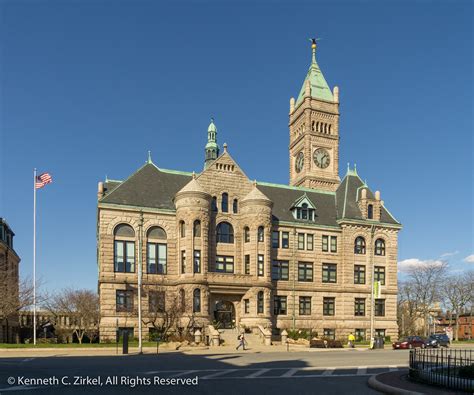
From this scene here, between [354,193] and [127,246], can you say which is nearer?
[127,246]

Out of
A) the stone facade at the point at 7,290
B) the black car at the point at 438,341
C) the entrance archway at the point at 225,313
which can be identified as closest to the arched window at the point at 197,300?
the entrance archway at the point at 225,313

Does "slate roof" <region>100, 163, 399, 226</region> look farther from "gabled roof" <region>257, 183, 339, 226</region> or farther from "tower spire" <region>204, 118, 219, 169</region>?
"tower spire" <region>204, 118, 219, 169</region>

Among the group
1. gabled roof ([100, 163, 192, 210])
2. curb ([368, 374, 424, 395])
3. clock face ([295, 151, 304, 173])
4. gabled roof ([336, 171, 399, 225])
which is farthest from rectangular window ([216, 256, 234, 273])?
curb ([368, 374, 424, 395])

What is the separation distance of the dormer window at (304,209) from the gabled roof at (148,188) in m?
12.2

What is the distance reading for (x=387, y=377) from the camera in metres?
17.8

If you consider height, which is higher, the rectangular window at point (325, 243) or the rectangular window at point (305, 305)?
the rectangular window at point (325, 243)

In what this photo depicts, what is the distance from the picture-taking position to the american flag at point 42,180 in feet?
143

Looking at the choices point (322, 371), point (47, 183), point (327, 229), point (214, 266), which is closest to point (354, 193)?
point (327, 229)

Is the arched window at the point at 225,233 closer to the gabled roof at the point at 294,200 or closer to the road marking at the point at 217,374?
the gabled roof at the point at 294,200

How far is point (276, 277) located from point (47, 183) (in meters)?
24.3

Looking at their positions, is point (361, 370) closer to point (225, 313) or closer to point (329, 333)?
point (225, 313)

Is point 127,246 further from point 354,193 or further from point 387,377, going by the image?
point 387,377

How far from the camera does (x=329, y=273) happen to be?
52812 millimetres

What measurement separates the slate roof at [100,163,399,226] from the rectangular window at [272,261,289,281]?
15.1 ft
